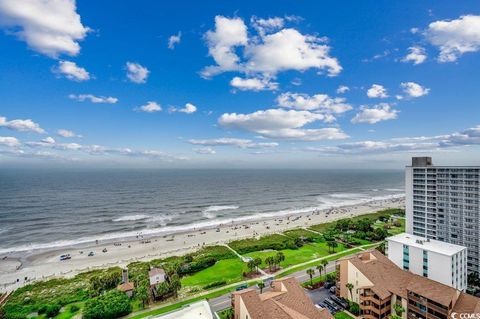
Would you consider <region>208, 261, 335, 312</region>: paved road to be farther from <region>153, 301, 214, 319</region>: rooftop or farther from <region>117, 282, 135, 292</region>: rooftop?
<region>153, 301, 214, 319</region>: rooftop

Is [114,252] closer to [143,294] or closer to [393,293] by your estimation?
[143,294]

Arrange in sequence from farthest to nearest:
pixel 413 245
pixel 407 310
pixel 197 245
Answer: pixel 197 245 < pixel 413 245 < pixel 407 310

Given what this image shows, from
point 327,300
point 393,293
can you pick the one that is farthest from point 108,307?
point 393,293

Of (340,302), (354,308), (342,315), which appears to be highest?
(354,308)

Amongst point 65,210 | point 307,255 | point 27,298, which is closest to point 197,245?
point 307,255

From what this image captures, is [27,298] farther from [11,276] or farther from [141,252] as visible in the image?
[141,252]

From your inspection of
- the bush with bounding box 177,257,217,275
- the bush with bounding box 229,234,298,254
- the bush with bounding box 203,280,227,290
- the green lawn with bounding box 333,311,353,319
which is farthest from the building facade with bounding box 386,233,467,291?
the bush with bounding box 177,257,217,275
